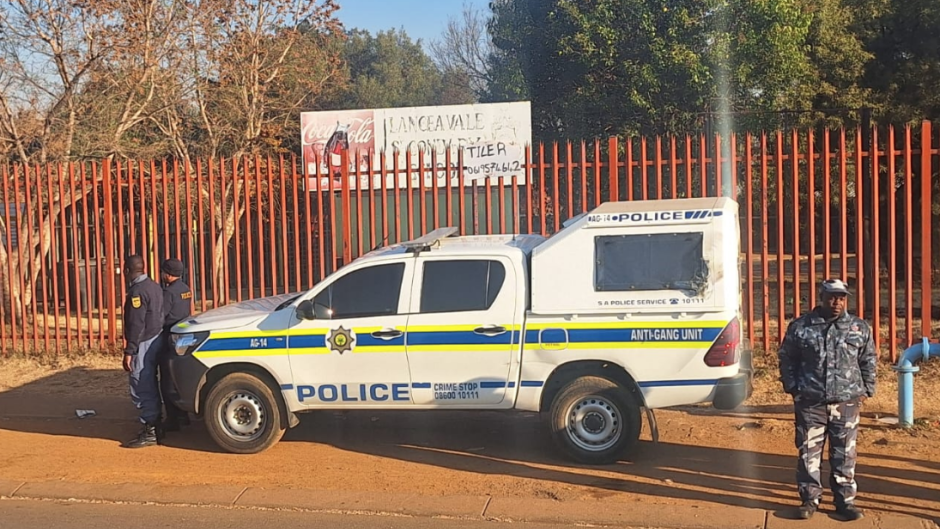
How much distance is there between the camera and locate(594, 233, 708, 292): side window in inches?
260

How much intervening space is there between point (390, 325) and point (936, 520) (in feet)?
13.1

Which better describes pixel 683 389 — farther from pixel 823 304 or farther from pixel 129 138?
pixel 129 138

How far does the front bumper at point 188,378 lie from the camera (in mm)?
7465

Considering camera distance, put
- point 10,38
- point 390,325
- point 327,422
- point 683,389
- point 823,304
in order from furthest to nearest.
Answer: point 10,38
point 327,422
point 390,325
point 683,389
point 823,304

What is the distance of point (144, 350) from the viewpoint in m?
7.91

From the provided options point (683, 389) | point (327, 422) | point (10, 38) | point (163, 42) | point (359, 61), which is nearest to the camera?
point (683, 389)

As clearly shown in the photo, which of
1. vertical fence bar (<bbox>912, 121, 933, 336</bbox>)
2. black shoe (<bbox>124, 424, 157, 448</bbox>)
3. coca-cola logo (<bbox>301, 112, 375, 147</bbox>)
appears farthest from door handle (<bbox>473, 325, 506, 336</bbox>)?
coca-cola logo (<bbox>301, 112, 375, 147</bbox>)

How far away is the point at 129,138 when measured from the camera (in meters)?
17.8

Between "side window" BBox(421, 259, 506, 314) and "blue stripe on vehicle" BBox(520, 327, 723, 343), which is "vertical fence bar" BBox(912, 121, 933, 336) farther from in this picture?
"side window" BBox(421, 259, 506, 314)

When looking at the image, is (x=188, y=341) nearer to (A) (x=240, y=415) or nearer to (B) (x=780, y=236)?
(A) (x=240, y=415)

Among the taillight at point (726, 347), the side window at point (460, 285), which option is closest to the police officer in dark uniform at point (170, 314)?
the side window at point (460, 285)

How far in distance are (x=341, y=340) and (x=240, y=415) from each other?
1.12m

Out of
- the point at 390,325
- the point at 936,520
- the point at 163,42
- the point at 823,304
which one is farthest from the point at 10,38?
the point at 936,520

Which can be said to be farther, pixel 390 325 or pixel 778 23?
pixel 778 23
